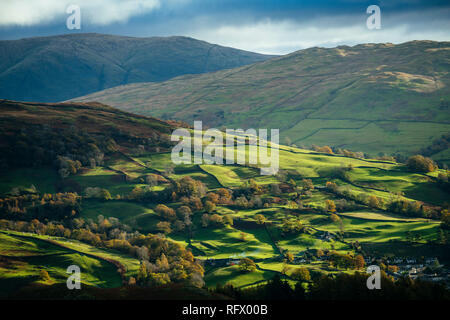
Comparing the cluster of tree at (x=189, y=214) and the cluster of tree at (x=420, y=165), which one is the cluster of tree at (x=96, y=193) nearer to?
the cluster of tree at (x=189, y=214)

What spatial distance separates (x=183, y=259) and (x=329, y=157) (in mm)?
104718

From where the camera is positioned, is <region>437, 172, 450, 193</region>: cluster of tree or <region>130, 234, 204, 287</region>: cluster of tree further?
<region>437, 172, 450, 193</region>: cluster of tree

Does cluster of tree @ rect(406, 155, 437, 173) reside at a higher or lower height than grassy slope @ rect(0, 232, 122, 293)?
higher

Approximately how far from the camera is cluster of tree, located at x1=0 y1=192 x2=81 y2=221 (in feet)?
326

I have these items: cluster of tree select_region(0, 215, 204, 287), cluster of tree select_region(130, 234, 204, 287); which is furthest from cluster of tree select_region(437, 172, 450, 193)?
cluster of tree select_region(0, 215, 204, 287)

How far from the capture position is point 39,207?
Result: 337 feet

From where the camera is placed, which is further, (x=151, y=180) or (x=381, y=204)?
(x=151, y=180)

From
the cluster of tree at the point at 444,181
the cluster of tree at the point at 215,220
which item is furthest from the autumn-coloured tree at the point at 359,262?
the cluster of tree at the point at 444,181

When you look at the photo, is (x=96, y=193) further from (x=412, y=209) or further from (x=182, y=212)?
(x=412, y=209)

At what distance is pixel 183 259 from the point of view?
3147 inches

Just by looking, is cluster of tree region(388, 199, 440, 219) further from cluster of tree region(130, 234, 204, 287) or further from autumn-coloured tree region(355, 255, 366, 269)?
cluster of tree region(130, 234, 204, 287)
